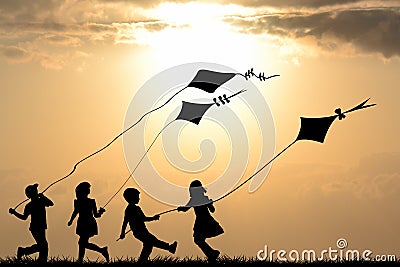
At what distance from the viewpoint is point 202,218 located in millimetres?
17984

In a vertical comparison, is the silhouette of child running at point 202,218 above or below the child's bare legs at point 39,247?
above

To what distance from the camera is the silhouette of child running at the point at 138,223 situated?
17844 mm

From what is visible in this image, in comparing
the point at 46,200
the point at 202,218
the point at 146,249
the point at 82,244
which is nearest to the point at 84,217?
the point at 82,244

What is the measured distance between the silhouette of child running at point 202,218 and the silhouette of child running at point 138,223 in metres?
0.82

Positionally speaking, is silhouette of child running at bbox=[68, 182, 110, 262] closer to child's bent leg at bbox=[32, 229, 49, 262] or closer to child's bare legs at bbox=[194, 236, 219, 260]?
child's bent leg at bbox=[32, 229, 49, 262]

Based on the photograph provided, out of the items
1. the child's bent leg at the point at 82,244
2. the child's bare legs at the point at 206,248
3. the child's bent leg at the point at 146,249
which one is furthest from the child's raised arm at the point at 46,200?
the child's bare legs at the point at 206,248

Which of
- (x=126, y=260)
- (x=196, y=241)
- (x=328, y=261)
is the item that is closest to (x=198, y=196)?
(x=196, y=241)

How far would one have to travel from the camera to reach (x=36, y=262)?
1738 cm

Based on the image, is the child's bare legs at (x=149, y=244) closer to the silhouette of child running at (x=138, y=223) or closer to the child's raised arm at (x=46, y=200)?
the silhouette of child running at (x=138, y=223)

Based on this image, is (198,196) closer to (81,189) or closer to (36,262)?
(81,189)

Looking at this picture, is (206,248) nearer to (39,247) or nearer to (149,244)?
(149,244)

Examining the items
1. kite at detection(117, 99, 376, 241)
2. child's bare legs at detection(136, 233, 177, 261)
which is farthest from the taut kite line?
child's bare legs at detection(136, 233, 177, 261)

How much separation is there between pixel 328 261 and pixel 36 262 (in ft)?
22.3

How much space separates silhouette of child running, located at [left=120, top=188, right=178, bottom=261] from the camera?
17.8 meters
